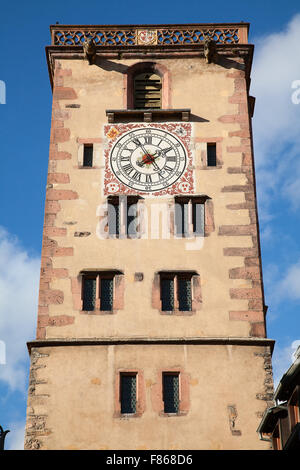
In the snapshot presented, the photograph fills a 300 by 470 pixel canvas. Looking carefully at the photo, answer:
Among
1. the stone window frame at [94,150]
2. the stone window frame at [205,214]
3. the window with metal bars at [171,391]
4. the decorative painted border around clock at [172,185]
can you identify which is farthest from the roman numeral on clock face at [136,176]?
the window with metal bars at [171,391]

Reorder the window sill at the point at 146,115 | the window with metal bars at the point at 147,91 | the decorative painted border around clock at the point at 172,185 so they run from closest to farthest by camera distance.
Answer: the decorative painted border around clock at the point at 172,185 → the window sill at the point at 146,115 → the window with metal bars at the point at 147,91

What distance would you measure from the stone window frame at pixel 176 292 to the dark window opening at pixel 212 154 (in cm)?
296

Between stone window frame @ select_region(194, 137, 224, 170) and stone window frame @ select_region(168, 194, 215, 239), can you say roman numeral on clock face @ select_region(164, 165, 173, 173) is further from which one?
stone window frame @ select_region(168, 194, 215, 239)

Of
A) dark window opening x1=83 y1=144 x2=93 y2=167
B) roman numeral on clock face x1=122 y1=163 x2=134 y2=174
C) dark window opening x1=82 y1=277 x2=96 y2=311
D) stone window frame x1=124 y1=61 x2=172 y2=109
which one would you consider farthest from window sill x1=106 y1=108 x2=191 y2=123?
dark window opening x1=82 y1=277 x2=96 y2=311

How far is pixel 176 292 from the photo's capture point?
82.7 feet

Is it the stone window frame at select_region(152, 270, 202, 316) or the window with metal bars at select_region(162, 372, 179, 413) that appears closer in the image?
the window with metal bars at select_region(162, 372, 179, 413)

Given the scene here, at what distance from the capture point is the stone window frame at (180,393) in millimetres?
23703

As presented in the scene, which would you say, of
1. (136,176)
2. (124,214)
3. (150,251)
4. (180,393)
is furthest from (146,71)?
(180,393)

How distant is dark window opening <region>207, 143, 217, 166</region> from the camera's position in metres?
27.2

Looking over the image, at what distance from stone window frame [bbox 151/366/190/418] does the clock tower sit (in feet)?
0.09

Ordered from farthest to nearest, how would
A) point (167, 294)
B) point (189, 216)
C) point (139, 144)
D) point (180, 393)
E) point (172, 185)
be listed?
point (139, 144)
point (172, 185)
point (189, 216)
point (167, 294)
point (180, 393)

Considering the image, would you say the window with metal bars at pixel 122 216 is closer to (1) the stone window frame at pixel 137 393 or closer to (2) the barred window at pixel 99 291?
(2) the barred window at pixel 99 291

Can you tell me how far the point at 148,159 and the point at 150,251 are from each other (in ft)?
7.81

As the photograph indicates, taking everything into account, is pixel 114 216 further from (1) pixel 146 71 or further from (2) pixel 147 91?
(1) pixel 146 71
